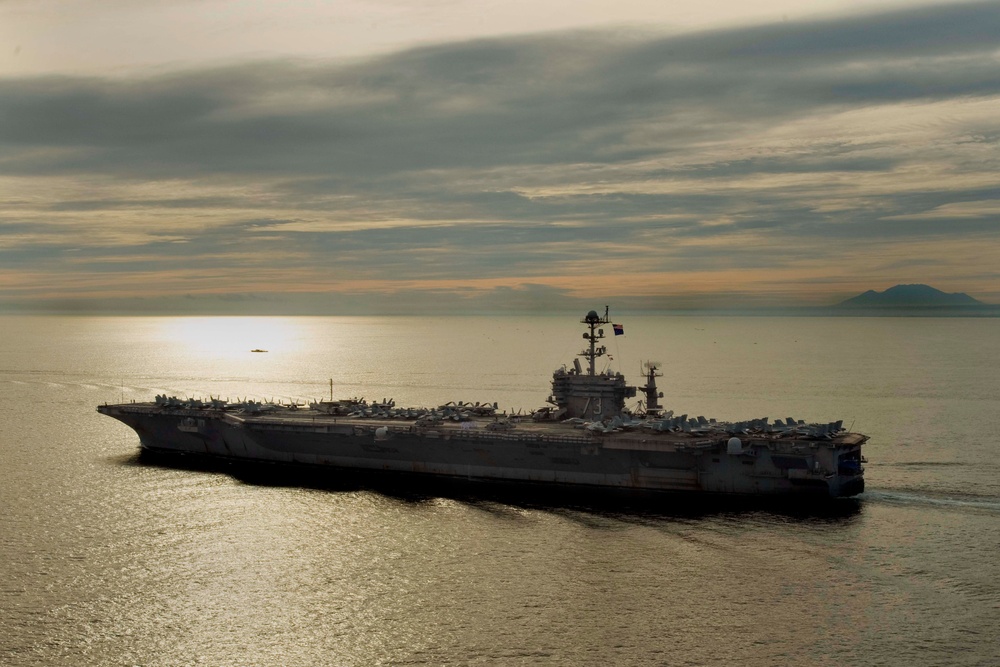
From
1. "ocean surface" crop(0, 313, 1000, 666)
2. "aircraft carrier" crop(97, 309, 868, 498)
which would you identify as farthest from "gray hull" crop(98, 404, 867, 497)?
"ocean surface" crop(0, 313, 1000, 666)

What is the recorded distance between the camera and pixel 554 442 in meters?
34.5

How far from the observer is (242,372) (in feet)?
338

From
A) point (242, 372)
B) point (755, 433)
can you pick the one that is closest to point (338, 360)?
point (242, 372)

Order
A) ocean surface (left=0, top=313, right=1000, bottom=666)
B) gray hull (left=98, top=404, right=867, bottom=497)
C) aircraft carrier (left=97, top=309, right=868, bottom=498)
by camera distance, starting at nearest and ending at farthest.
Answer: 1. ocean surface (left=0, top=313, right=1000, bottom=666)
2. gray hull (left=98, top=404, right=867, bottom=497)
3. aircraft carrier (left=97, top=309, right=868, bottom=498)

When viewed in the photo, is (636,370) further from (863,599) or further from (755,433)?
(863,599)

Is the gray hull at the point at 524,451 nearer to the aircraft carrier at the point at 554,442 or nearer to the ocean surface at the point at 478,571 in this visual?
the aircraft carrier at the point at 554,442

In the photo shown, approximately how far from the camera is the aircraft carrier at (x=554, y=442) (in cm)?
3225

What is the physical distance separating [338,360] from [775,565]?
344ft

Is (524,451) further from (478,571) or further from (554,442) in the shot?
(478,571)

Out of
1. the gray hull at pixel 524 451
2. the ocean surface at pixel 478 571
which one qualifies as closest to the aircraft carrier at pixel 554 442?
the gray hull at pixel 524 451

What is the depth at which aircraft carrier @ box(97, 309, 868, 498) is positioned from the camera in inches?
1270

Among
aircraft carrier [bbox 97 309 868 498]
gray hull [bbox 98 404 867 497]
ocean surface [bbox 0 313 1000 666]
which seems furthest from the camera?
aircraft carrier [bbox 97 309 868 498]

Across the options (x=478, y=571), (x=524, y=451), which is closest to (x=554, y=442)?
(x=524, y=451)

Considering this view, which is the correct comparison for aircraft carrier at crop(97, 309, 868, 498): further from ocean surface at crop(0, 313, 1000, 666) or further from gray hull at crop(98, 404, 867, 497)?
ocean surface at crop(0, 313, 1000, 666)
